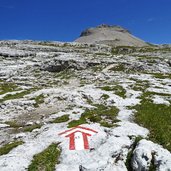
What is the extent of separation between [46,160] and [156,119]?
10.6 m

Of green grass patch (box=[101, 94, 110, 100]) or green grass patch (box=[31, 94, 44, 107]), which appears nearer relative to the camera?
green grass patch (box=[31, 94, 44, 107])

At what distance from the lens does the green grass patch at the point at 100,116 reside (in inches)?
899

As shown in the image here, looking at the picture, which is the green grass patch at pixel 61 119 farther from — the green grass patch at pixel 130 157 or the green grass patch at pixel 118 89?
the green grass patch at pixel 118 89

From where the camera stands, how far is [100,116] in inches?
981

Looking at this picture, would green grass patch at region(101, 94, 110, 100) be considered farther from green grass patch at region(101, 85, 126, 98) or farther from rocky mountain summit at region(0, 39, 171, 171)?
green grass patch at region(101, 85, 126, 98)

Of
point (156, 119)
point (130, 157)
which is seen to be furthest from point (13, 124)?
point (130, 157)

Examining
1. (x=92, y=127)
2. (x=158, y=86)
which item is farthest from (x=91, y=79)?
(x=92, y=127)

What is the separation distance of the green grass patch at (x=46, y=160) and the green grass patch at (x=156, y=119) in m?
6.56

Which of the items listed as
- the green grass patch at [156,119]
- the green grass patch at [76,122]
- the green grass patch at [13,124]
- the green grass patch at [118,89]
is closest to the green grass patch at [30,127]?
the green grass patch at [13,124]

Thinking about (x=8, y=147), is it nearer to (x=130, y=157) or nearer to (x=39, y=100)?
(x=130, y=157)

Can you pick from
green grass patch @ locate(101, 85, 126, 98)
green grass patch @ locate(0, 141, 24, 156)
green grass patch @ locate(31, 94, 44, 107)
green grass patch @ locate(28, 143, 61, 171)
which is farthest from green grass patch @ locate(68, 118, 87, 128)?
green grass patch @ locate(101, 85, 126, 98)

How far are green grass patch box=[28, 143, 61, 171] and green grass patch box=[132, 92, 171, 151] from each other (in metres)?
6.56

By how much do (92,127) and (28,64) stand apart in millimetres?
45299

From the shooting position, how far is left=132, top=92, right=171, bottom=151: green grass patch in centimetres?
1942
